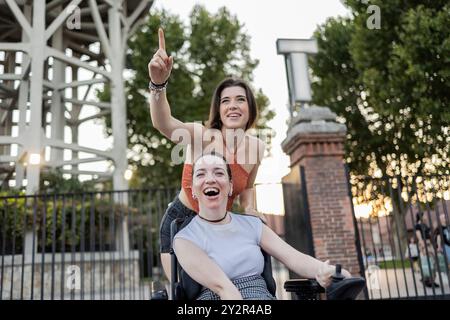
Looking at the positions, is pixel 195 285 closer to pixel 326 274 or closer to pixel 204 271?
pixel 204 271

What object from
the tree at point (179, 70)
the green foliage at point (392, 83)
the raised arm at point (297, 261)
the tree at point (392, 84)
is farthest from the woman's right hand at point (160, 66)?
the tree at point (179, 70)

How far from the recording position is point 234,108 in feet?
5.87

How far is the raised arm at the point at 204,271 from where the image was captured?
4.32ft

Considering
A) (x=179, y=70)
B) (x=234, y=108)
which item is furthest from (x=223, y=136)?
(x=179, y=70)

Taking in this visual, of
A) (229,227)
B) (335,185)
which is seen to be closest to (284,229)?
(335,185)

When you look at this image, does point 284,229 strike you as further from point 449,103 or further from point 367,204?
point 449,103

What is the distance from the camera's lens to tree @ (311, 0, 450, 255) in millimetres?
8531

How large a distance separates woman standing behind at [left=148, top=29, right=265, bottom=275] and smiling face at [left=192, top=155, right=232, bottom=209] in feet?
0.78

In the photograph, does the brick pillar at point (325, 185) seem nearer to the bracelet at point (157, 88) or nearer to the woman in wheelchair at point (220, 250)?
the woman in wheelchair at point (220, 250)

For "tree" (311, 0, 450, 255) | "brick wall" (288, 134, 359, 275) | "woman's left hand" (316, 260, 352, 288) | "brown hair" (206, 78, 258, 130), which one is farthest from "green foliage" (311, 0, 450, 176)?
"woman's left hand" (316, 260, 352, 288)

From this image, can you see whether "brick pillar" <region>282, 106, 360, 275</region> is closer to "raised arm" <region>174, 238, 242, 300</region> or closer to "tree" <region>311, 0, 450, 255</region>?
"tree" <region>311, 0, 450, 255</region>

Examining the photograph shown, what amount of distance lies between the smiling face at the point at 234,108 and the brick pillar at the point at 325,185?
385 centimetres

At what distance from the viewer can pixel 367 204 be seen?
5.76 m

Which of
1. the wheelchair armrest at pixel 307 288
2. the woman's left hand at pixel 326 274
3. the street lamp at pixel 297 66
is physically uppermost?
the street lamp at pixel 297 66
